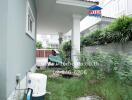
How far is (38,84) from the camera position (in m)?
2.89

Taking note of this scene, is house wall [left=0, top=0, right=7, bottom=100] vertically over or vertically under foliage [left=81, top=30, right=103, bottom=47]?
under

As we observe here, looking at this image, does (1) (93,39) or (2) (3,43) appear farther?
(1) (93,39)

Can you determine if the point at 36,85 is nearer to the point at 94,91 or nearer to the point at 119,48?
the point at 94,91

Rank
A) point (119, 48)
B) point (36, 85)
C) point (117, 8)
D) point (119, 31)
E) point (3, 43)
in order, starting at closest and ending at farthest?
point (3, 43), point (36, 85), point (119, 31), point (119, 48), point (117, 8)

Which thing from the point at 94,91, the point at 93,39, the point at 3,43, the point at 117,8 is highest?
the point at 117,8

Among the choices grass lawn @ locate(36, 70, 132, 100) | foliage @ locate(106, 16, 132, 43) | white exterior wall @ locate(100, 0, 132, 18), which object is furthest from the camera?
white exterior wall @ locate(100, 0, 132, 18)

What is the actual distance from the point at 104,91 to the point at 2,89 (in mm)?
2288

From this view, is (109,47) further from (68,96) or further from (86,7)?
(68,96)

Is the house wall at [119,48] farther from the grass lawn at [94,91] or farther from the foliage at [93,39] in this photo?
the grass lawn at [94,91]

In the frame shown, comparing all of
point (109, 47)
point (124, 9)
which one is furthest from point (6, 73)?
point (124, 9)

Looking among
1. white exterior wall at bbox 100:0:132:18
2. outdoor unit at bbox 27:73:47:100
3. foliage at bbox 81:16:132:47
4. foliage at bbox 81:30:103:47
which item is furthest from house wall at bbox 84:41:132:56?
white exterior wall at bbox 100:0:132:18

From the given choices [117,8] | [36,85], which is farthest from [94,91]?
[117,8]

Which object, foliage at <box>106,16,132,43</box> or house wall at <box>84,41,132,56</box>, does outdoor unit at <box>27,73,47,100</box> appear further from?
foliage at <box>106,16,132,43</box>

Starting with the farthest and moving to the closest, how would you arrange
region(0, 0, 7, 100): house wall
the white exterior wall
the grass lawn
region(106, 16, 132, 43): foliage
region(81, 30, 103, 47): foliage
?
the white exterior wall → region(81, 30, 103, 47): foliage → region(106, 16, 132, 43): foliage → the grass lawn → region(0, 0, 7, 100): house wall
